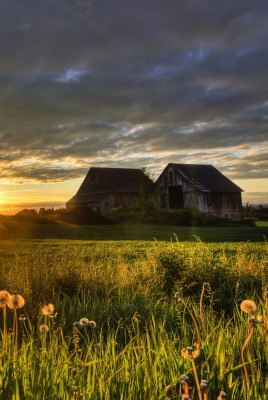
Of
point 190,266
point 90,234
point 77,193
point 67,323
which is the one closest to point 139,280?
point 190,266

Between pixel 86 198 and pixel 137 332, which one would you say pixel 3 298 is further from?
pixel 86 198

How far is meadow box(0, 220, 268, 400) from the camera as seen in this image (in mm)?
3365

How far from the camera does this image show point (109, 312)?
7613 mm

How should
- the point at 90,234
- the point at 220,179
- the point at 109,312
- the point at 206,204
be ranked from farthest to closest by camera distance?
the point at 220,179 → the point at 206,204 → the point at 90,234 → the point at 109,312

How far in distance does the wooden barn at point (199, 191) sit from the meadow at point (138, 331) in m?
37.4

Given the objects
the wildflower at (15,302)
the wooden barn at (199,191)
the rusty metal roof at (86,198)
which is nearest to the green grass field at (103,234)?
the wooden barn at (199,191)

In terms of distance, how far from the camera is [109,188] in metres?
53.3

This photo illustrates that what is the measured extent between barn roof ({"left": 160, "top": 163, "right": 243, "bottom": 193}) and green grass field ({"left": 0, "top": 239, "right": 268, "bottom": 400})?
122 feet

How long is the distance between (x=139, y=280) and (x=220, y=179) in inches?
1704

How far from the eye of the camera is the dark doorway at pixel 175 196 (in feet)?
166

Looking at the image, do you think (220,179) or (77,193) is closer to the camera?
(220,179)

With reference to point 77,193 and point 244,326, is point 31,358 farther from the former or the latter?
point 77,193

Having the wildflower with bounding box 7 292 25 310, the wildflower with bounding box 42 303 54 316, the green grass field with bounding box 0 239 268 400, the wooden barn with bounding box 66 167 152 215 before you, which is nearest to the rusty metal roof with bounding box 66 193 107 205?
the wooden barn with bounding box 66 167 152 215

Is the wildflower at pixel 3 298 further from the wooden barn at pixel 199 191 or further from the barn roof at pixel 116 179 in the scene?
the barn roof at pixel 116 179
